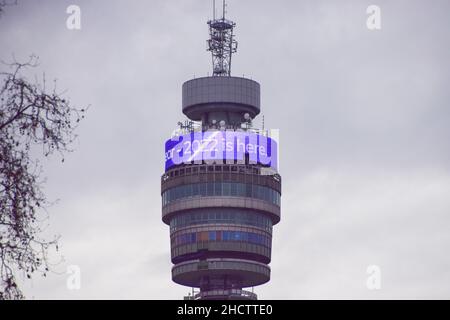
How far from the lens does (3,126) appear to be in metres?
45.3

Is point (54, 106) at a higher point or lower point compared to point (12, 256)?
higher
